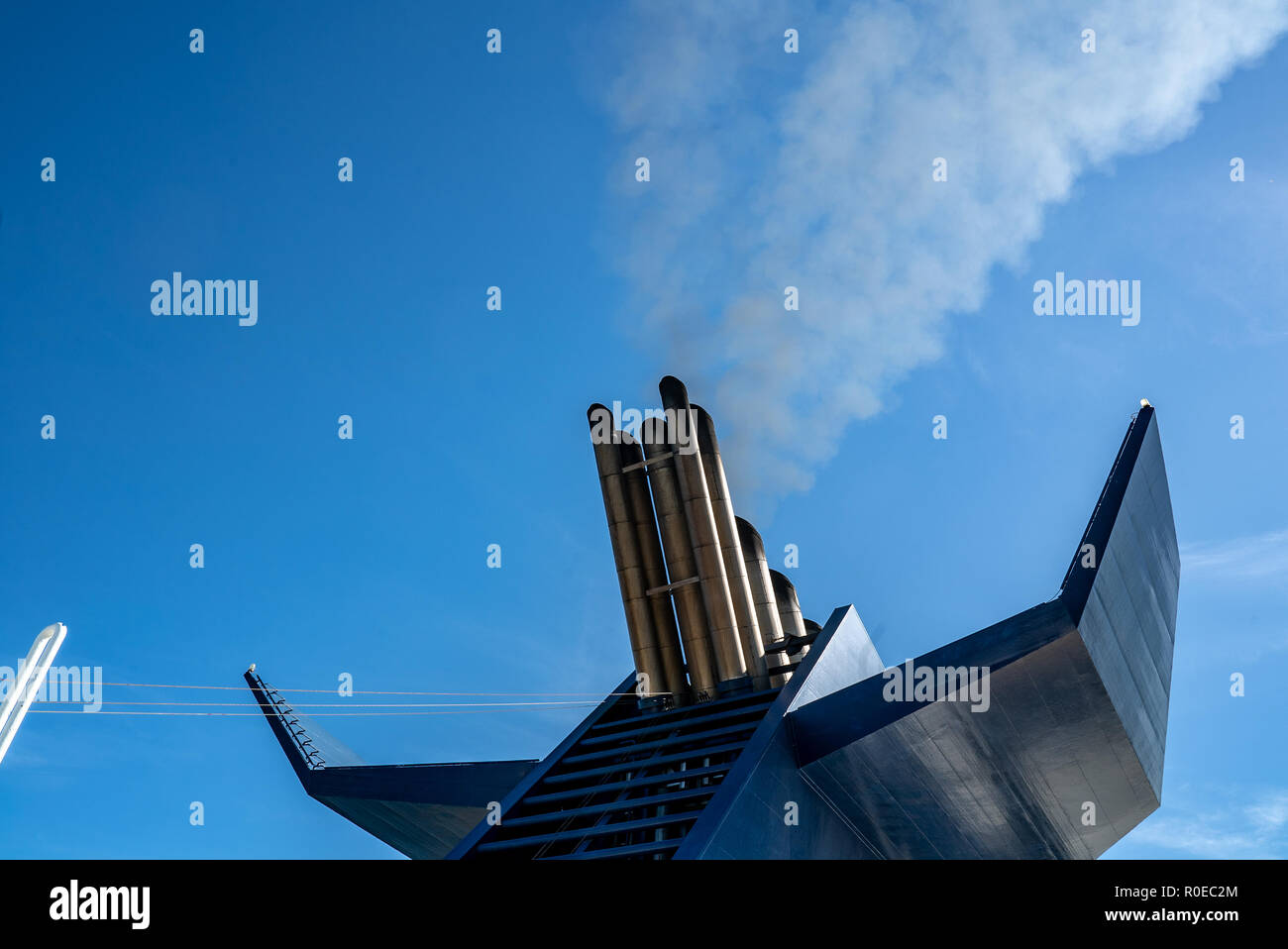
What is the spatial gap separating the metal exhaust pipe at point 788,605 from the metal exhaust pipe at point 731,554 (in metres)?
7.80

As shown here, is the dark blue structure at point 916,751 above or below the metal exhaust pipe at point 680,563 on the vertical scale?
below

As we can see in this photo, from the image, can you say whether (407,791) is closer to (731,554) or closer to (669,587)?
(669,587)

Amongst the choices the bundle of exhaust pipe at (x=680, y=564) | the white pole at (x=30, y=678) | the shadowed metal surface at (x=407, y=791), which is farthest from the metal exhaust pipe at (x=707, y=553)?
the white pole at (x=30, y=678)

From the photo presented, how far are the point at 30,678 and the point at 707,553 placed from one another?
1210cm

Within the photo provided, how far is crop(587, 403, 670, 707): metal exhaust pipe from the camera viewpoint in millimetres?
19469

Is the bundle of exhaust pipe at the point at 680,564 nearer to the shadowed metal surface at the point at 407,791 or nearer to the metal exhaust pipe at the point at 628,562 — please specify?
the metal exhaust pipe at the point at 628,562

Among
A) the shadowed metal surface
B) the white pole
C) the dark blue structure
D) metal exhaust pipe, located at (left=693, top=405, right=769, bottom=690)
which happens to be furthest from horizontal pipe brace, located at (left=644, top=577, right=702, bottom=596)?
the white pole

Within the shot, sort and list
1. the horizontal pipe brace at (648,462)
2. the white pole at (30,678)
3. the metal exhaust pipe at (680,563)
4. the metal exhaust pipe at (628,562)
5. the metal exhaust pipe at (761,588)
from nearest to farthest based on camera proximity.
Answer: the white pole at (30,678)
the metal exhaust pipe at (680,563)
the metal exhaust pipe at (628,562)
the horizontal pipe brace at (648,462)
the metal exhaust pipe at (761,588)

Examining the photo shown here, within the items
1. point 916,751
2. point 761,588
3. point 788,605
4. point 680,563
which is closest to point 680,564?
point 680,563

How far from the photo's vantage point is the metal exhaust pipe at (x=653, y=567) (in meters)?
19.5
